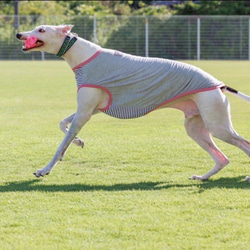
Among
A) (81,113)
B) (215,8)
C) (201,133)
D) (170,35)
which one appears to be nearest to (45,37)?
(81,113)

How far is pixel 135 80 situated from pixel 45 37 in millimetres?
1231

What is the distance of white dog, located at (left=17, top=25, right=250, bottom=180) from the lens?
811 centimetres

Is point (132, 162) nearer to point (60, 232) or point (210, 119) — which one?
point (210, 119)

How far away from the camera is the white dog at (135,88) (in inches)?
319

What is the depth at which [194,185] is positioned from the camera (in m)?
7.87

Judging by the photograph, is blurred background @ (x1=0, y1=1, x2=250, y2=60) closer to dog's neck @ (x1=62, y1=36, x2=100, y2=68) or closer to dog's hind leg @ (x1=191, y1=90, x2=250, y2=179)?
dog's neck @ (x1=62, y1=36, x2=100, y2=68)

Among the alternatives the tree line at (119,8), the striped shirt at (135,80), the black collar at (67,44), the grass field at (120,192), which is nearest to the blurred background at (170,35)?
the tree line at (119,8)

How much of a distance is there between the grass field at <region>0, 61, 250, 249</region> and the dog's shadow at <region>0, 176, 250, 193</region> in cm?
1

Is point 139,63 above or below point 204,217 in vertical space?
above

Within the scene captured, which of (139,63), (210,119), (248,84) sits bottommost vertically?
(248,84)

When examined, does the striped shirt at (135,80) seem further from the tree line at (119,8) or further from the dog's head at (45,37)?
the tree line at (119,8)

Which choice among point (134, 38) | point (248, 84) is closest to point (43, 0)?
point (134, 38)

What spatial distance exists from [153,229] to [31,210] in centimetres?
134

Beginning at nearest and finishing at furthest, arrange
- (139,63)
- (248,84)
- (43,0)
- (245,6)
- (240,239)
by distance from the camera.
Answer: (240,239) < (139,63) < (248,84) < (245,6) < (43,0)
